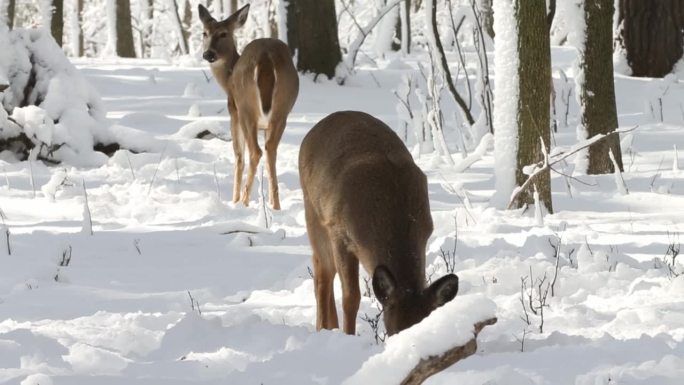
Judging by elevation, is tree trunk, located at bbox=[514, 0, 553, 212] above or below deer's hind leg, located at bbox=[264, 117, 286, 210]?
above

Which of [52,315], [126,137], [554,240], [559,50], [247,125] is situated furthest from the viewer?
[559,50]

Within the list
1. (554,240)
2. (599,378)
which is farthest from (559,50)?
(599,378)

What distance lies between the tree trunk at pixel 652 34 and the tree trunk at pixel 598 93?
648 cm

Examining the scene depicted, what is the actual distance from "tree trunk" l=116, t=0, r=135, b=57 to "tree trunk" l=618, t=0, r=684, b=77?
1502cm

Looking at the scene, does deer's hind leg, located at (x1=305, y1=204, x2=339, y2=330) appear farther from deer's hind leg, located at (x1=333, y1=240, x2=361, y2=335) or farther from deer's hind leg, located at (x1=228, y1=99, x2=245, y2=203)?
deer's hind leg, located at (x1=228, y1=99, x2=245, y2=203)

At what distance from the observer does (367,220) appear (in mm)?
4777

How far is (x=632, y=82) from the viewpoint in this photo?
1683 centimetres

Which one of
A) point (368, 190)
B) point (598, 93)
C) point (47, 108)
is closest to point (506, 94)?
point (598, 93)

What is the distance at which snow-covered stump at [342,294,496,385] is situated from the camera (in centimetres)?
320

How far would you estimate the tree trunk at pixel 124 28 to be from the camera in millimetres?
28547

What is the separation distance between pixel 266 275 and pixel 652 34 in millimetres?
11579

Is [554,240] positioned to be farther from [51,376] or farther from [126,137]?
[126,137]

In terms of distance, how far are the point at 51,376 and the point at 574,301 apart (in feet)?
9.42

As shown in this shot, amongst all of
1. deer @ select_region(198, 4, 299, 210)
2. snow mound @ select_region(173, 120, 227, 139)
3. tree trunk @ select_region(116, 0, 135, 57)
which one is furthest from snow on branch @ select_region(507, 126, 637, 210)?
tree trunk @ select_region(116, 0, 135, 57)
